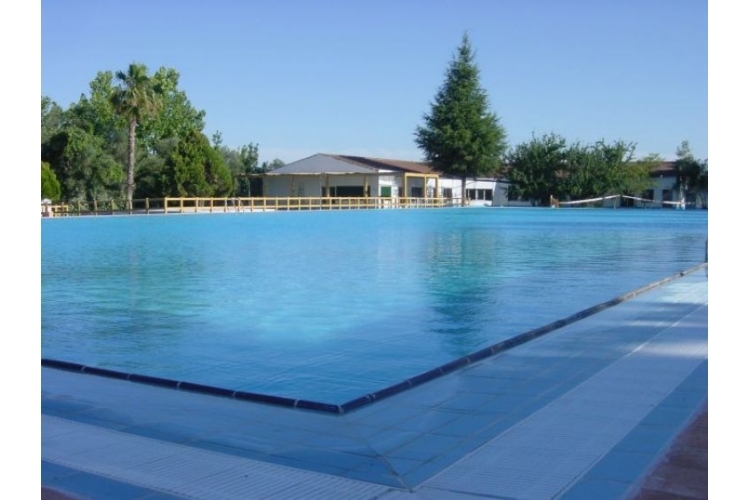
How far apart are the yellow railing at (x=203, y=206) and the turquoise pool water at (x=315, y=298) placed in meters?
15.9

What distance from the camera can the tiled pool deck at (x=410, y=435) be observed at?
3600 mm

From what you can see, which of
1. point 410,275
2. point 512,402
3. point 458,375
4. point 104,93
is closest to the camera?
point 512,402

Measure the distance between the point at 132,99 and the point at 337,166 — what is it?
16096mm

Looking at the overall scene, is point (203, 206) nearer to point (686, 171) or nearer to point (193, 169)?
point (193, 169)

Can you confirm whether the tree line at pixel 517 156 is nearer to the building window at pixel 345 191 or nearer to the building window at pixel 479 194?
the building window at pixel 479 194

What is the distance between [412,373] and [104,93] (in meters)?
48.5

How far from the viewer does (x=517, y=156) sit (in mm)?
53156

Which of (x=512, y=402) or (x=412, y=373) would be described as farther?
(x=412, y=373)

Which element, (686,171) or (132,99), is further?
(686,171)

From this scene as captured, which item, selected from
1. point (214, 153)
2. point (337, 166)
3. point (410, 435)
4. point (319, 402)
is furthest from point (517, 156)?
point (410, 435)
